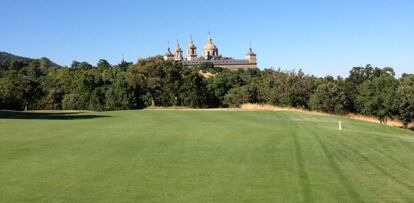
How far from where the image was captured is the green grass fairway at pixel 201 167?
9.90 m

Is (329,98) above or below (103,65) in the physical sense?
below

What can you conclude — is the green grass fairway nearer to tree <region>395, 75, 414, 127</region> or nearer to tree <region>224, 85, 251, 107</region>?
tree <region>395, 75, 414, 127</region>

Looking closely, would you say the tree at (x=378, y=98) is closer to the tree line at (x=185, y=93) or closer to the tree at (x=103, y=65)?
the tree line at (x=185, y=93)

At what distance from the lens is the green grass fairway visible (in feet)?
32.5

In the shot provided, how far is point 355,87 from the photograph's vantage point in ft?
301

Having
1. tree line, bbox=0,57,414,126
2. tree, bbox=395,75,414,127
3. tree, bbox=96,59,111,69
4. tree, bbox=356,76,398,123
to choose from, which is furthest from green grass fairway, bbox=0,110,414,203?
tree, bbox=96,59,111,69

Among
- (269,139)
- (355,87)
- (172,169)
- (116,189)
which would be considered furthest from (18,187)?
(355,87)

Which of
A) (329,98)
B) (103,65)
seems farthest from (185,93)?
(103,65)

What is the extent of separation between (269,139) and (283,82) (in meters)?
47.3

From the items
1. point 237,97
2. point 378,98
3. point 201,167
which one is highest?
point 237,97

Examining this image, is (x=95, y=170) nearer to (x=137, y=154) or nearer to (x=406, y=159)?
(x=137, y=154)

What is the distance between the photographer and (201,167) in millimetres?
12703

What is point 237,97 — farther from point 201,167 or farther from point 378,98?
point 201,167

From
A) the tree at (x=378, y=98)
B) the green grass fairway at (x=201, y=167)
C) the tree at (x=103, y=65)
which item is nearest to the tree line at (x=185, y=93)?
the tree at (x=378, y=98)
